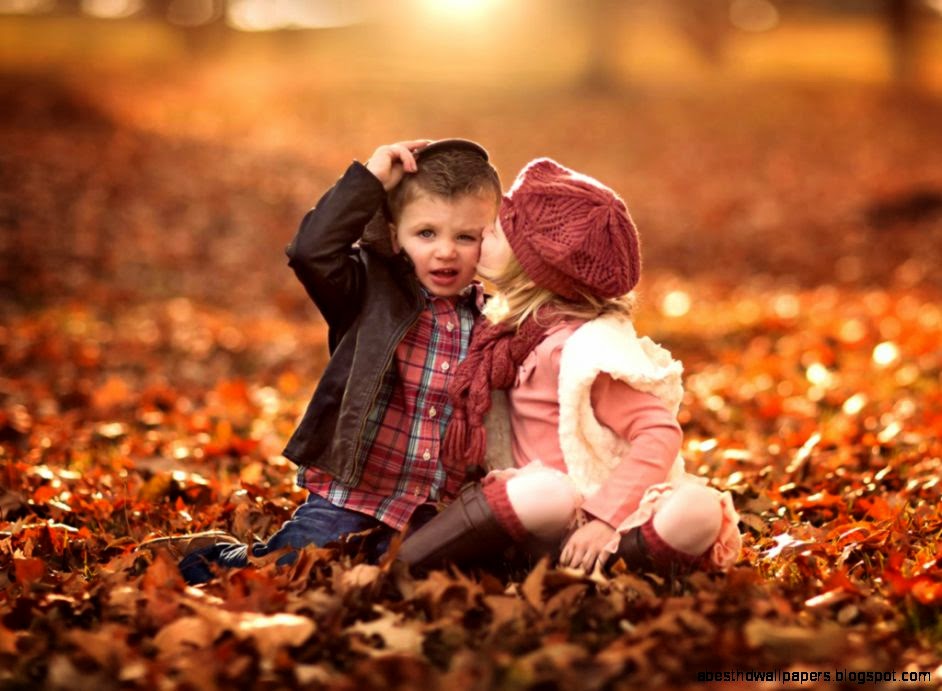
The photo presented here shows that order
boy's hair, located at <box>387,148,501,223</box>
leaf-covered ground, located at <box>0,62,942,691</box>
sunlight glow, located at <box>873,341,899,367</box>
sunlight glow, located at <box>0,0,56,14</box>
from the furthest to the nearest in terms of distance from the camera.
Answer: sunlight glow, located at <box>0,0,56,14</box> < sunlight glow, located at <box>873,341,899,367</box> < boy's hair, located at <box>387,148,501,223</box> < leaf-covered ground, located at <box>0,62,942,691</box>

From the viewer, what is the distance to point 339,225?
10.2ft

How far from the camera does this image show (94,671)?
2357 millimetres

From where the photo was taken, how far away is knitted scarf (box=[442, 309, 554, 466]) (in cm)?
312

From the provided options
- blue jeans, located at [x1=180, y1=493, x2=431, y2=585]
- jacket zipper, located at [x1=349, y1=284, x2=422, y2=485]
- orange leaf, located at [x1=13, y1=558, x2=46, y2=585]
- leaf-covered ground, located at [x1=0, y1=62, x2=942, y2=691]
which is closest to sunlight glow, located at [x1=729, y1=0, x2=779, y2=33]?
leaf-covered ground, located at [x1=0, y1=62, x2=942, y2=691]

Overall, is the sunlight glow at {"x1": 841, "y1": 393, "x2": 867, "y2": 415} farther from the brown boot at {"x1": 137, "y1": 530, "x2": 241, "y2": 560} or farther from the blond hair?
the brown boot at {"x1": 137, "y1": 530, "x2": 241, "y2": 560}

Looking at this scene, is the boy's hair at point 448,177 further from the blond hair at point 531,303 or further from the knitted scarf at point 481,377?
→ the knitted scarf at point 481,377

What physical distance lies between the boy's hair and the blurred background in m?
7.14

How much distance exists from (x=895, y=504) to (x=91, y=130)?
16.0 m

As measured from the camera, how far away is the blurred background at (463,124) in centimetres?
1247

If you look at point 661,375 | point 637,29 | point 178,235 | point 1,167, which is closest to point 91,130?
point 1,167

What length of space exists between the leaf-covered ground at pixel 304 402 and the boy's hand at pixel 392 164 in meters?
1.12

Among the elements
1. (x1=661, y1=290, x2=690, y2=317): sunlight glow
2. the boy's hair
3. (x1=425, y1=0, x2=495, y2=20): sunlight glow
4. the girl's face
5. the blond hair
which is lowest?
the blond hair

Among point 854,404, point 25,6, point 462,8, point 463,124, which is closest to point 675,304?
point 854,404

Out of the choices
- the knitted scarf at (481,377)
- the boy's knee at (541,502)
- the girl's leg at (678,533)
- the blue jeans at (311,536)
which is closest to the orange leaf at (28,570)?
the blue jeans at (311,536)
